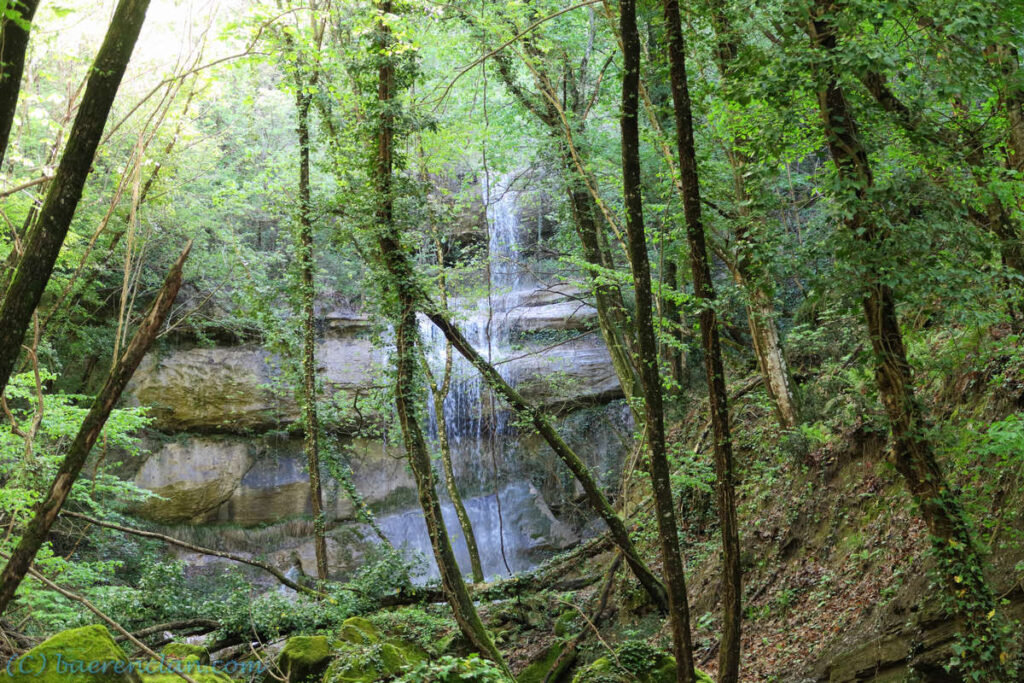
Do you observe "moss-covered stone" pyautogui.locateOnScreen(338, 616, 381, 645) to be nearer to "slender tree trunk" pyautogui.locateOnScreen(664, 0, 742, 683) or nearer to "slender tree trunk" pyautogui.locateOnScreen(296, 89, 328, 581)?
"slender tree trunk" pyautogui.locateOnScreen(296, 89, 328, 581)

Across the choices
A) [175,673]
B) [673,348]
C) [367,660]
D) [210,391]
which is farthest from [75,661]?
[210,391]

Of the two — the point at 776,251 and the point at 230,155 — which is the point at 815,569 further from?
the point at 230,155

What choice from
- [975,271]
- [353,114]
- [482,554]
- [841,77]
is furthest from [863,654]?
[482,554]

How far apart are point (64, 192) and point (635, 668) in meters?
5.10

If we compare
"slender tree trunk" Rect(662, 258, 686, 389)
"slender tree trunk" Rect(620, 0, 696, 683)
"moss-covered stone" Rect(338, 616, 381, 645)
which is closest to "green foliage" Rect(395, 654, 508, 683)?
"slender tree trunk" Rect(620, 0, 696, 683)

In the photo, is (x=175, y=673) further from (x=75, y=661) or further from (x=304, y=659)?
(x=304, y=659)

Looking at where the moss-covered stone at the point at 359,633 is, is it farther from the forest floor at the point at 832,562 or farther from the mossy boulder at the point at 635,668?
the mossy boulder at the point at 635,668

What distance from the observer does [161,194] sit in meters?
12.3

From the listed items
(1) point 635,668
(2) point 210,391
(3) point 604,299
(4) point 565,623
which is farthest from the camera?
(2) point 210,391

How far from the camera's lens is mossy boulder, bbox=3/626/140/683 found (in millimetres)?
4254

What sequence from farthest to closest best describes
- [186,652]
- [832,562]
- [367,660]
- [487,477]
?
[487,477]
[832,562]
[186,652]
[367,660]

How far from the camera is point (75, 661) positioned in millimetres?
4414

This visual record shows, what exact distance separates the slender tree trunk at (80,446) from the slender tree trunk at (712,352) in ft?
11.5

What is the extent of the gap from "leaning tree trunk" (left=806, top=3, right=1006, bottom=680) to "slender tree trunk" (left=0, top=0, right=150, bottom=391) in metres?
4.18
